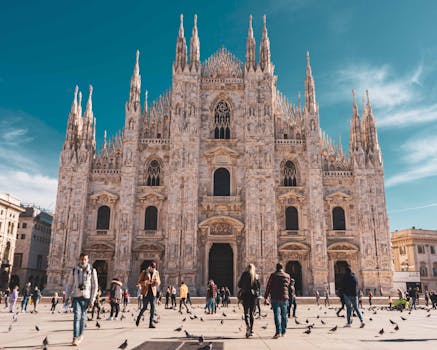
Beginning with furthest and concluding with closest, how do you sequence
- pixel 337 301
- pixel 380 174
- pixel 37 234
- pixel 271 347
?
pixel 37 234 < pixel 380 174 < pixel 337 301 < pixel 271 347

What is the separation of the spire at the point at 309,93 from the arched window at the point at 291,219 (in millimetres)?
8689

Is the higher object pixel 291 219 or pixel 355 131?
pixel 355 131

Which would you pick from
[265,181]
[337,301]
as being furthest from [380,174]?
[337,301]

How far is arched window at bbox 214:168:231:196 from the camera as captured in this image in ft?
116

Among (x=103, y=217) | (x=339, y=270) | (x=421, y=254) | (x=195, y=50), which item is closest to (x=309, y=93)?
(x=195, y=50)

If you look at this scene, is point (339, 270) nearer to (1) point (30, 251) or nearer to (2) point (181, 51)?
(2) point (181, 51)

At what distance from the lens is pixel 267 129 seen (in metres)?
35.7

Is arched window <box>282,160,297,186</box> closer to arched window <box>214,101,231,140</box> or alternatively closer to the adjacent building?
arched window <box>214,101,231,140</box>

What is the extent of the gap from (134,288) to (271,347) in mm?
27339

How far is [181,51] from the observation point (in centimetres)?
3772

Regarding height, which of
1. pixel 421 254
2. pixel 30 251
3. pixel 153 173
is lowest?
pixel 30 251

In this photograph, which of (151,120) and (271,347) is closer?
(271,347)

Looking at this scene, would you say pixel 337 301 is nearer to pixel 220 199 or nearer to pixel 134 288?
pixel 220 199

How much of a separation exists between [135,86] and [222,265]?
1720cm
